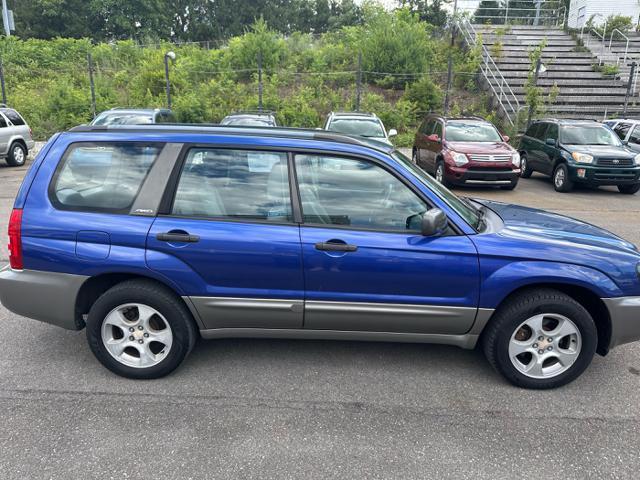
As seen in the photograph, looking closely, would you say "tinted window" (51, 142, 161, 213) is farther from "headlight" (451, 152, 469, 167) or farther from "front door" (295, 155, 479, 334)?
"headlight" (451, 152, 469, 167)

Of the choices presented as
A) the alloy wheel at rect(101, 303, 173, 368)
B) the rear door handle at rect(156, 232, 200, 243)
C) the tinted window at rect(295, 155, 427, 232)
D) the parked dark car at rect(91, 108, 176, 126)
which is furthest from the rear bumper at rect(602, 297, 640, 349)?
the parked dark car at rect(91, 108, 176, 126)

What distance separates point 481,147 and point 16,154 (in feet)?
41.6

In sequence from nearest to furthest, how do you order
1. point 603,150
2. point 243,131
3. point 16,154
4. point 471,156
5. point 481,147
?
point 243,131
point 471,156
point 603,150
point 481,147
point 16,154

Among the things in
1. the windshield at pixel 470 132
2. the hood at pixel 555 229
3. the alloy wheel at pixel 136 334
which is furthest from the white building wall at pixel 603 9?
the alloy wheel at pixel 136 334

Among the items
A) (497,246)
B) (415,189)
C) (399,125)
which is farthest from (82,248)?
(399,125)

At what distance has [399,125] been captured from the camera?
2045cm

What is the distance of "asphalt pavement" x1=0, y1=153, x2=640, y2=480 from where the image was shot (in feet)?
8.68

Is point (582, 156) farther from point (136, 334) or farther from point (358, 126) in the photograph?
point (136, 334)

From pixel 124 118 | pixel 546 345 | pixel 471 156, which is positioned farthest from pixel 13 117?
pixel 546 345

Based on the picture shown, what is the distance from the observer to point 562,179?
12055 mm

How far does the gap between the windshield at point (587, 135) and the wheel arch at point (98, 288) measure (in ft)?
38.5

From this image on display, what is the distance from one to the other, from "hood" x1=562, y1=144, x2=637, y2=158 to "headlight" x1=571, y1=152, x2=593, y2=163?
0.30ft

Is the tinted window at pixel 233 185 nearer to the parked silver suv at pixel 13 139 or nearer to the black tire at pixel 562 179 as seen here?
the black tire at pixel 562 179

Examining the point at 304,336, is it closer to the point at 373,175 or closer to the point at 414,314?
the point at 414,314
